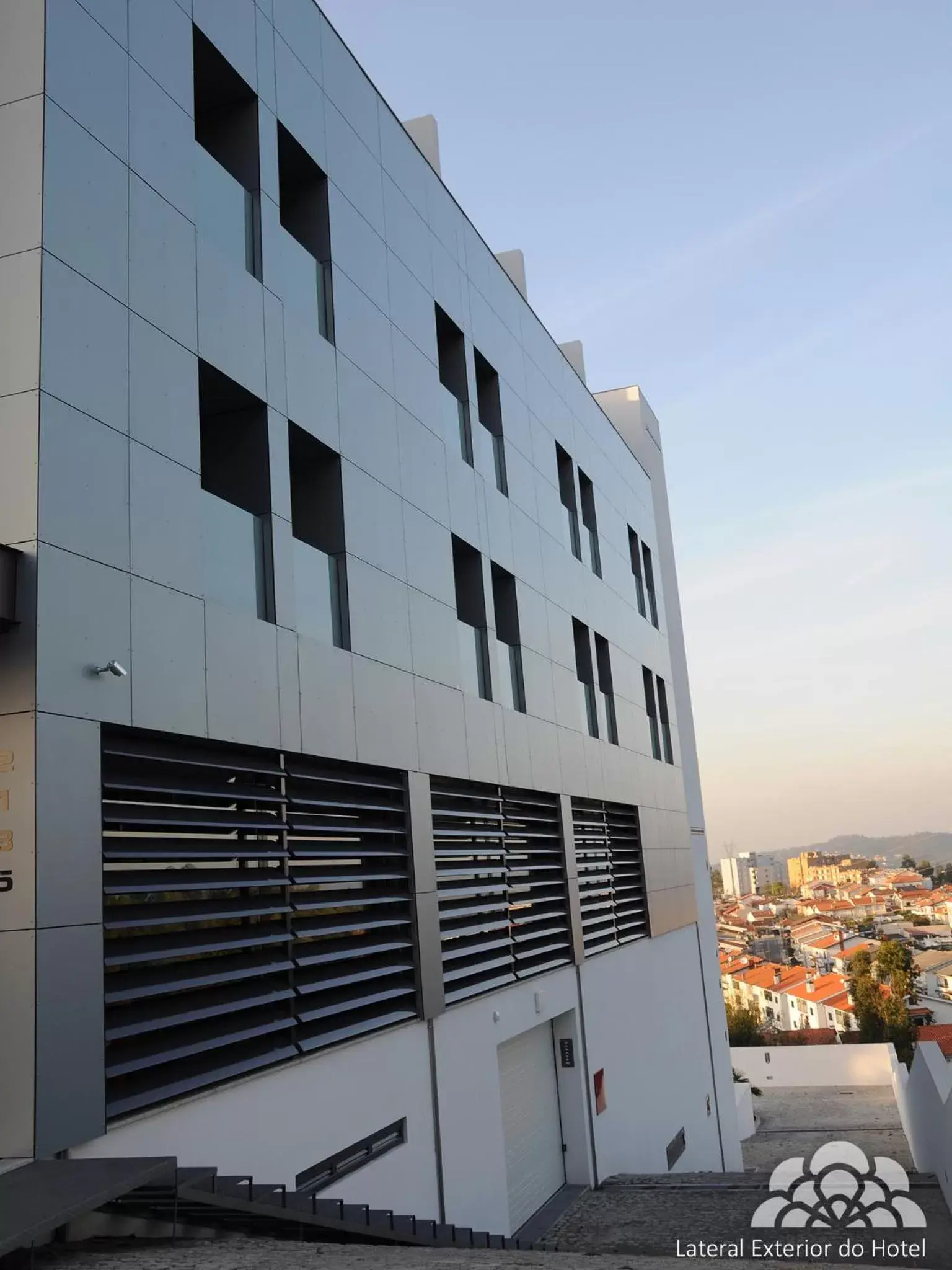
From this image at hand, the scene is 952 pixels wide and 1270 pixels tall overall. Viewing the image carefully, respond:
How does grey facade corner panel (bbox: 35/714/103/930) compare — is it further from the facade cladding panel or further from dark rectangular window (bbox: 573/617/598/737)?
dark rectangular window (bbox: 573/617/598/737)

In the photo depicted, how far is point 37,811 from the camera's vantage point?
17.8 ft

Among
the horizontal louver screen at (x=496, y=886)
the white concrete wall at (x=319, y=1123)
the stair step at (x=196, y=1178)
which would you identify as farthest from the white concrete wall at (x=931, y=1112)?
the stair step at (x=196, y=1178)

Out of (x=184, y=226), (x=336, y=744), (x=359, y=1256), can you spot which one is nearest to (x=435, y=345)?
(x=184, y=226)

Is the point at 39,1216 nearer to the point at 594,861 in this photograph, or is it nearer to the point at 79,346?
the point at 79,346

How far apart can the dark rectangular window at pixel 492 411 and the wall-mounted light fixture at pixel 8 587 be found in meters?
9.11

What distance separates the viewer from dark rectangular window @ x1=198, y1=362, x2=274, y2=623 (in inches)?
300

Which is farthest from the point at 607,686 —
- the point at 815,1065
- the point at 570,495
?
the point at 815,1065

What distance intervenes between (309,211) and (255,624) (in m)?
4.95

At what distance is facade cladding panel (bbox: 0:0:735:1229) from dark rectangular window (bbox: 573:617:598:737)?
2285 millimetres

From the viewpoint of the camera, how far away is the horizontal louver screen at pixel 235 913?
6125 mm

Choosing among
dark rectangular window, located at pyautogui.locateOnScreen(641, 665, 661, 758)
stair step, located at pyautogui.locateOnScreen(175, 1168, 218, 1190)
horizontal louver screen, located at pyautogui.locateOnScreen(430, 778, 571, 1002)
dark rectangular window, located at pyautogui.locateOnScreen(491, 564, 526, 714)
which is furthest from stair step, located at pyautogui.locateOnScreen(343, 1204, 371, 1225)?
dark rectangular window, located at pyautogui.locateOnScreen(641, 665, 661, 758)

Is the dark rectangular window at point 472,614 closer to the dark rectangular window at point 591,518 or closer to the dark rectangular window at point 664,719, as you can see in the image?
the dark rectangular window at point 591,518

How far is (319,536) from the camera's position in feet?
31.3

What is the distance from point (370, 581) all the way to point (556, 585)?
21.9 ft
